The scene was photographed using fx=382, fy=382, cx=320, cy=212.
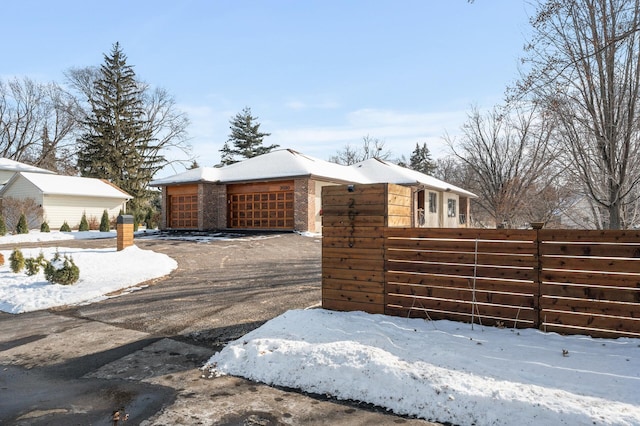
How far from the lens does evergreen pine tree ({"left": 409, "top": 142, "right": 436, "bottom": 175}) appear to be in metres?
58.4

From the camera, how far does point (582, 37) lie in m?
8.12

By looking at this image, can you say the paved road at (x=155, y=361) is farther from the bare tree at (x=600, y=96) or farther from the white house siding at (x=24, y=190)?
the white house siding at (x=24, y=190)

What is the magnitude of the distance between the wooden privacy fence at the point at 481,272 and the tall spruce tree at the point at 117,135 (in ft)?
120

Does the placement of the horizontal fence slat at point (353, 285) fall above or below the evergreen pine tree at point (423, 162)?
below

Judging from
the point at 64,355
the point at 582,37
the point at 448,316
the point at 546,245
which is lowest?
the point at 64,355

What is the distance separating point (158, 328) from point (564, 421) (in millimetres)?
5247

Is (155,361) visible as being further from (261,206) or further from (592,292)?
(261,206)

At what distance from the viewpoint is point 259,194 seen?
22.4 m

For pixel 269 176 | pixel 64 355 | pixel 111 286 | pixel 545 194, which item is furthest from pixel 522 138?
pixel 64 355

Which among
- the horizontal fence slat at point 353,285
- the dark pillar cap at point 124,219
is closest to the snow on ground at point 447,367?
the horizontal fence slat at point 353,285

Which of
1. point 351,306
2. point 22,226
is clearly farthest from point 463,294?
point 22,226

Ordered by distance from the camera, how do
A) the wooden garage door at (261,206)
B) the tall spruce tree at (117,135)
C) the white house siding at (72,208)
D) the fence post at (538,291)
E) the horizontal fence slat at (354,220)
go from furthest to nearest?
the tall spruce tree at (117,135) < the white house siding at (72,208) < the wooden garage door at (261,206) < the horizontal fence slat at (354,220) < the fence post at (538,291)

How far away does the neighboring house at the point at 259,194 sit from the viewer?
21.2 meters

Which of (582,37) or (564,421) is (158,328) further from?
(582,37)
